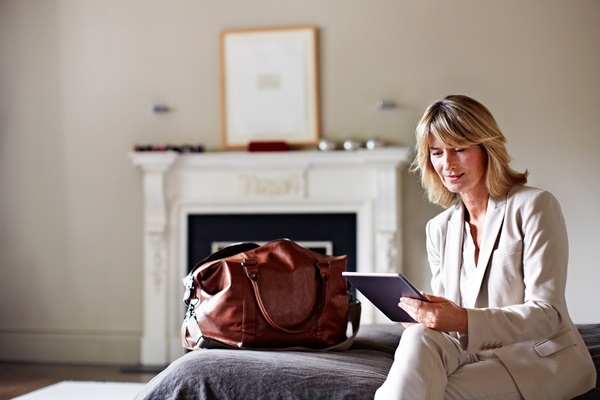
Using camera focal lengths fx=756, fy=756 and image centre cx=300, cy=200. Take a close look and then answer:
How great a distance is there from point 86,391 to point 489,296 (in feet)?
7.64

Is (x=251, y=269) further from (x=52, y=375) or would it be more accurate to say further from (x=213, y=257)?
(x=52, y=375)

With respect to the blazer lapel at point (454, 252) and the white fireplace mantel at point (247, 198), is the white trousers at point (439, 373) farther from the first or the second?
the white fireplace mantel at point (247, 198)

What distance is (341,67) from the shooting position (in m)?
4.54

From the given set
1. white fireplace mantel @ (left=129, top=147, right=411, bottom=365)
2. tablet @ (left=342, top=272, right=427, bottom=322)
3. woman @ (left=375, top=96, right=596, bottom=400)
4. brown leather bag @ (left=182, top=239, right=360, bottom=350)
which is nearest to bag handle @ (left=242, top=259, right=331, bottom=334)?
brown leather bag @ (left=182, top=239, right=360, bottom=350)

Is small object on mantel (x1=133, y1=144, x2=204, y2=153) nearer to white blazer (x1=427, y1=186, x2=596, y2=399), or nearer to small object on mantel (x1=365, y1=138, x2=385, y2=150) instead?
small object on mantel (x1=365, y1=138, x2=385, y2=150)

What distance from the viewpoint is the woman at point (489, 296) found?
5.28ft

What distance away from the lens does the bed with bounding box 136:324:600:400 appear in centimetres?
172

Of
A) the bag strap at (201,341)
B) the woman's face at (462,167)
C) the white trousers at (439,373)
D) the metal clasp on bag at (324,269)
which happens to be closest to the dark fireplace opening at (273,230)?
the bag strap at (201,341)

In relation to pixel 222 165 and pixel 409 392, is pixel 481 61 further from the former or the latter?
pixel 409 392

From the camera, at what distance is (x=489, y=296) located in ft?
5.90

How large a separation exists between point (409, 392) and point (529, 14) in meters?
3.46

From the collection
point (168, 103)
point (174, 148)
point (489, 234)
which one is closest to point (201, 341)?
point (489, 234)

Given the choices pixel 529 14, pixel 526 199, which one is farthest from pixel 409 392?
pixel 529 14

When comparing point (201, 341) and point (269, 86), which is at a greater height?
point (269, 86)
